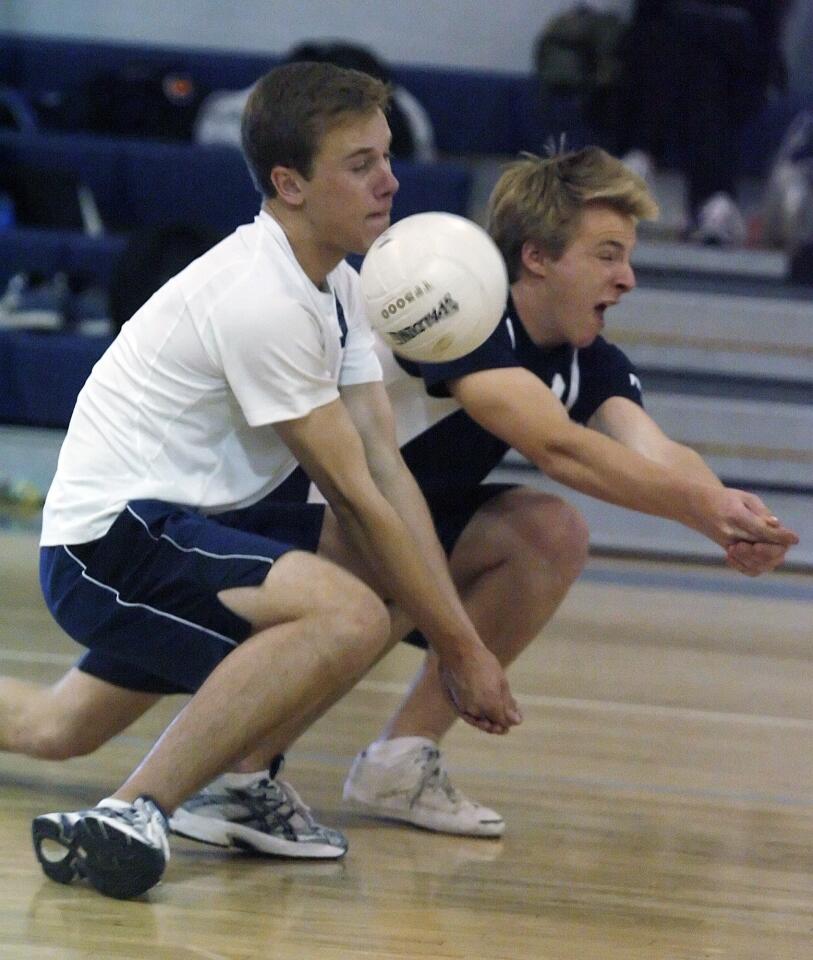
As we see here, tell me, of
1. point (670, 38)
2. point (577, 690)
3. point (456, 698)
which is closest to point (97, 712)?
point (456, 698)

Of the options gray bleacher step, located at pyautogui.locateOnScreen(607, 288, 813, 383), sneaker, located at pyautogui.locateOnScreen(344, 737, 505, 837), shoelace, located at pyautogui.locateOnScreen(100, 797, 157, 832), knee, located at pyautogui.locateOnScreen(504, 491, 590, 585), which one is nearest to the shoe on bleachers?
gray bleacher step, located at pyautogui.locateOnScreen(607, 288, 813, 383)

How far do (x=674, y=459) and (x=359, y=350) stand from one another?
0.62 m

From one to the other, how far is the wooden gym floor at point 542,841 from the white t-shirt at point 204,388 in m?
0.55

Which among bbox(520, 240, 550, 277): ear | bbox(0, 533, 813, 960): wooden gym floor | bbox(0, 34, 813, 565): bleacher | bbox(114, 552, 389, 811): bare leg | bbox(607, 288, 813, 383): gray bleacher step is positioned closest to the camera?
bbox(0, 533, 813, 960): wooden gym floor

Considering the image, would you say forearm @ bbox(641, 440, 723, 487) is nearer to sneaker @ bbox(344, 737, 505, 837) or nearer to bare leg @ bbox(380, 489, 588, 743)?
bare leg @ bbox(380, 489, 588, 743)

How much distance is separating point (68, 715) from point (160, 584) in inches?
17.9

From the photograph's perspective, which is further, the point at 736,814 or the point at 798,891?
the point at 736,814

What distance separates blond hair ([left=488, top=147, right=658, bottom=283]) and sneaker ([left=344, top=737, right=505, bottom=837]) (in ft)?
2.78

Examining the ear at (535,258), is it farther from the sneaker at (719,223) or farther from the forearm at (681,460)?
the sneaker at (719,223)

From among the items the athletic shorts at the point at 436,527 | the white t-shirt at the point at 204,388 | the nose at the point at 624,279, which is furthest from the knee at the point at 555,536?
the white t-shirt at the point at 204,388

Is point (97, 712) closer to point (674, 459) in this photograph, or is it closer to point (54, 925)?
point (54, 925)

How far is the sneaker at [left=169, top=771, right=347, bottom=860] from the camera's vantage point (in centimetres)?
245

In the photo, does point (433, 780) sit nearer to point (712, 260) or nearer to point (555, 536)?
point (555, 536)

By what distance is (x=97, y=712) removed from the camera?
2631 millimetres
